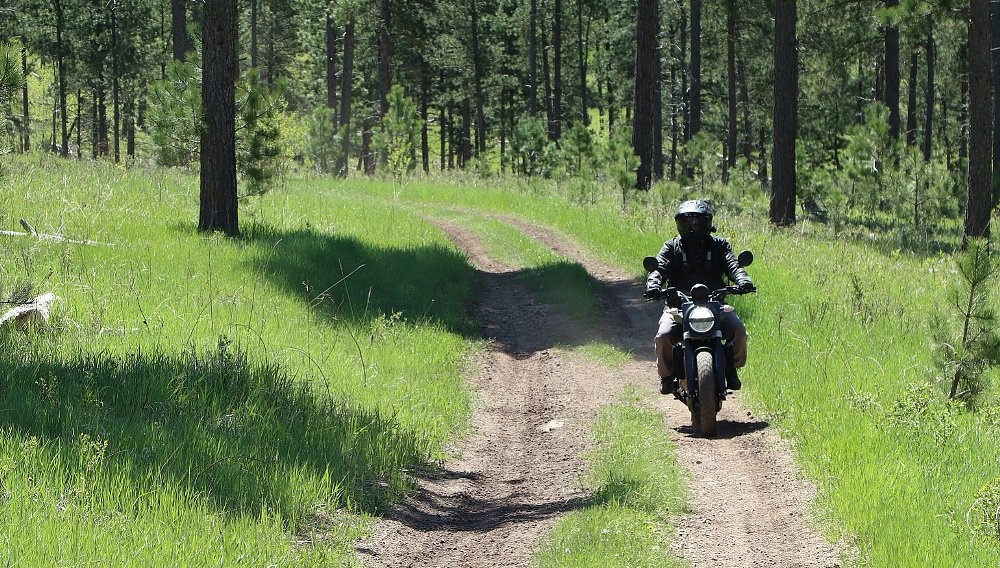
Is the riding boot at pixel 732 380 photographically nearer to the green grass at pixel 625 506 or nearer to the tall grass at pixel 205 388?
the green grass at pixel 625 506

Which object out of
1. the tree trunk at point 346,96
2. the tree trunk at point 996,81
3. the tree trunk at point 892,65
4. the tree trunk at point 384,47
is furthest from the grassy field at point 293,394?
the tree trunk at point 346,96

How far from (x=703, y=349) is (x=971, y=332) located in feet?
7.65

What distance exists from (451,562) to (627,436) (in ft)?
9.33

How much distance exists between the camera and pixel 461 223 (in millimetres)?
25078

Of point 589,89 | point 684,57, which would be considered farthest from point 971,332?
point 589,89

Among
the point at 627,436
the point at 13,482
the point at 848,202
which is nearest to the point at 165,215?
the point at 627,436

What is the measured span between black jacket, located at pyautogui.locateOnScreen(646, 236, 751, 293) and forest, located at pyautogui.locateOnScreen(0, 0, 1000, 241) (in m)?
6.40

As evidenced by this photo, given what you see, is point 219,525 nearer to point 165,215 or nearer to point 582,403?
point 582,403

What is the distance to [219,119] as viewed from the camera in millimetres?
14000

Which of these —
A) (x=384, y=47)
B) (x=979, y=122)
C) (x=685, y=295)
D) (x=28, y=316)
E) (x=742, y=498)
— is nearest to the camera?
(x=742, y=498)

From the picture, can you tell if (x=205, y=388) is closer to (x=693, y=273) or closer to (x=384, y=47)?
(x=693, y=273)

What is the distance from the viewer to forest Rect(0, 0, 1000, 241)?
18078 millimetres

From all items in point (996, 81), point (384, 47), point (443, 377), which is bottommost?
point (443, 377)

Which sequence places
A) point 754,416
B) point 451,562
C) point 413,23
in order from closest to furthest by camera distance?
point 451,562 → point 754,416 → point 413,23
